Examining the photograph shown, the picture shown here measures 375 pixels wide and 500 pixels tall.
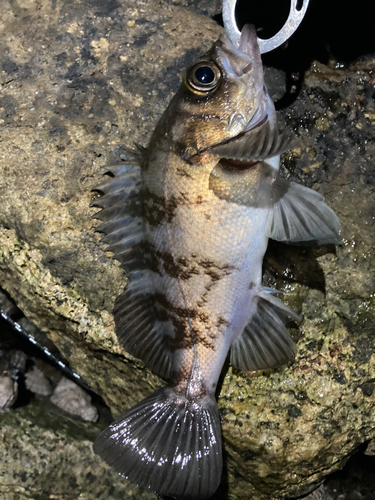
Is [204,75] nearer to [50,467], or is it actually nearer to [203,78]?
[203,78]

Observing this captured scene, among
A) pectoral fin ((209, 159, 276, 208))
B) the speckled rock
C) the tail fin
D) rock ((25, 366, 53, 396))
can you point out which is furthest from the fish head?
rock ((25, 366, 53, 396))

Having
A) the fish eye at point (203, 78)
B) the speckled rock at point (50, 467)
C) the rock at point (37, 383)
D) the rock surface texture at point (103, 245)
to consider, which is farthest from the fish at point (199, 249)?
the rock at point (37, 383)

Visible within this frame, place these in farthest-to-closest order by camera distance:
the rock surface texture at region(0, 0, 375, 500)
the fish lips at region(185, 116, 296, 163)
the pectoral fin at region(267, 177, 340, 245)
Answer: the rock surface texture at region(0, 0, 375, 500), the pectoral fin at region(267, 177, 340, 245), the fish lips at region(185, 116, 296, 163)

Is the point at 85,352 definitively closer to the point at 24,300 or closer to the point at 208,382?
the point at 24,300

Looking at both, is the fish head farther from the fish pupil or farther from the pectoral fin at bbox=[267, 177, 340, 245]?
the pectoral fin at bbox=[267, 177, 340, 245]

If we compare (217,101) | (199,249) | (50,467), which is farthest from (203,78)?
(50,467)

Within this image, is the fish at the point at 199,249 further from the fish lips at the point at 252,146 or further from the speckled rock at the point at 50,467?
the speckled rock at the point at 50,467

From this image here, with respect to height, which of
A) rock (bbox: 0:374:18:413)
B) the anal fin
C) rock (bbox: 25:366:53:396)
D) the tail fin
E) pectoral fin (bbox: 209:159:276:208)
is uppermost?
pectoral fin (bbox: 209:159:276:208)
